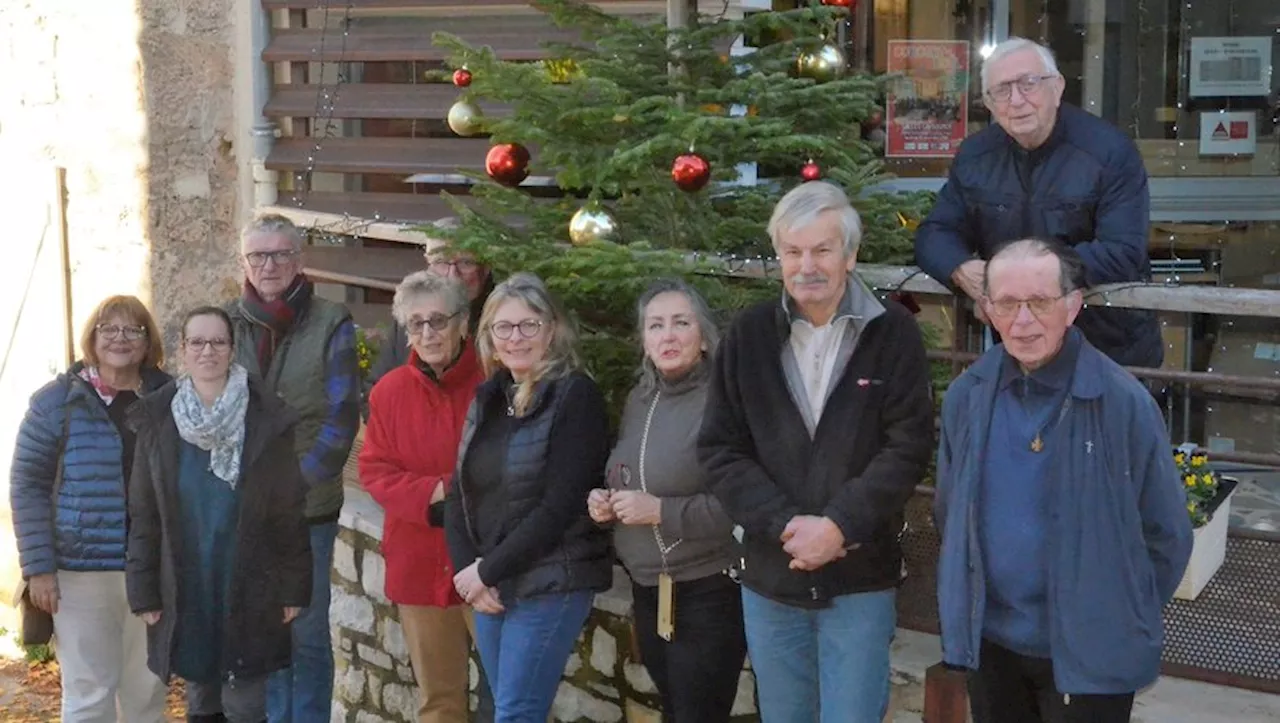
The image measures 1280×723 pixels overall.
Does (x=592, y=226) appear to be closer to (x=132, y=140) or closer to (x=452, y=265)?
(x=452, y=265)

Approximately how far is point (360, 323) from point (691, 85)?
12.0 ft

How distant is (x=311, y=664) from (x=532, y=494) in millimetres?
1454

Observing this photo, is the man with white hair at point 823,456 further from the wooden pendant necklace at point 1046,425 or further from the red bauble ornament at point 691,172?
the red bauble ornament at point 691,172

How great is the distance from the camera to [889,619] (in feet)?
13.1

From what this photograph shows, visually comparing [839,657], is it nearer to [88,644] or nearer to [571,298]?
[571,298]

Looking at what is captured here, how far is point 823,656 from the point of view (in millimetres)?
3990

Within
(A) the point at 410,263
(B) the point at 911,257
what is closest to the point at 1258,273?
(B) the point at 911,257

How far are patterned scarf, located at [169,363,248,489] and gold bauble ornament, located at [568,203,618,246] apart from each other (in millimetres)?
1216

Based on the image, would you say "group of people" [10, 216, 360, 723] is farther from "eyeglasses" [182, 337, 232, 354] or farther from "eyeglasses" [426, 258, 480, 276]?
"eyeglasses" [426, 258, 480, 276]

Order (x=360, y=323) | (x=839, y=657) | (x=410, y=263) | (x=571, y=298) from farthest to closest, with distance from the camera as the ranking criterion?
(x=360, y=323) < (x=410, y=263) < (x=571, y=298) < (x=839, y=657)

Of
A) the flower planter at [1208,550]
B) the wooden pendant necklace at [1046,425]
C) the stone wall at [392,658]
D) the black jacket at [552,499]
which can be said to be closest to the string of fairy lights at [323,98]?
the stone wall at [392,658]

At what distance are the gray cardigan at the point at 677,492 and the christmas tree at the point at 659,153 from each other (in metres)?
0.59

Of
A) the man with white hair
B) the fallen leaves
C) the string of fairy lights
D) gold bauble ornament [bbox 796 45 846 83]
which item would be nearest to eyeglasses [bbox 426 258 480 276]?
gold bauble ornament [bbox 796 45 846 83]

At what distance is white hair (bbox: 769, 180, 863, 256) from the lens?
12.9 feet
